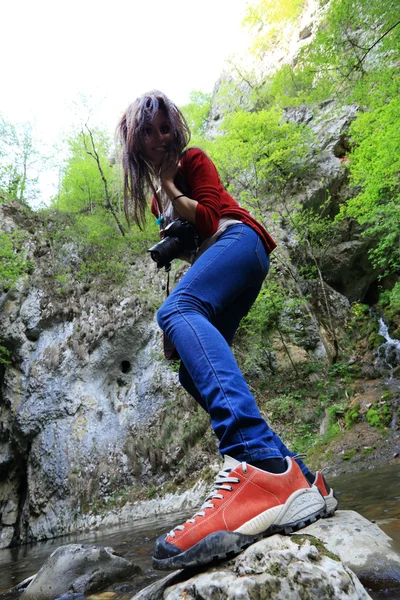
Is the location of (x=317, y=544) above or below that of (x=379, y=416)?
above

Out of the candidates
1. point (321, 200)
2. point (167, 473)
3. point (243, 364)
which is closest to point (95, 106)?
Result: point (321, 200)

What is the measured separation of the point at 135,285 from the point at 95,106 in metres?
10.8

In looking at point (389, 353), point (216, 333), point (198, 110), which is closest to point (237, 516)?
point (216, 333)

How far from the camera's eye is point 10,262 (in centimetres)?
1266

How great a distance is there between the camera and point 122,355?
471 inches

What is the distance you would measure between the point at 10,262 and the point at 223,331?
492 inches

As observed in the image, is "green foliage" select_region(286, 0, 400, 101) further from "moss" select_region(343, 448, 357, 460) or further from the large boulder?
the large boulder

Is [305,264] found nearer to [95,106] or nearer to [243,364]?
→ [243,364]

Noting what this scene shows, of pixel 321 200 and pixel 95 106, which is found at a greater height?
pixel 95 106

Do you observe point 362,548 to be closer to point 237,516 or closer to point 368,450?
point 237,516

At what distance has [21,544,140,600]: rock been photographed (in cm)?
208

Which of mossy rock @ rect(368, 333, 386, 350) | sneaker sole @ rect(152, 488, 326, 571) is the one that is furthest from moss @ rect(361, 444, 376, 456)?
sneaker sole @ rect(152, 488, 326, 571)

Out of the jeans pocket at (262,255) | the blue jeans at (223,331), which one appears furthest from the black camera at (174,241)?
the jeans pocket at (262,255)

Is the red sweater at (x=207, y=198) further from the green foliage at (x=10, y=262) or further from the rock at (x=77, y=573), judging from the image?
the green foliage at (x=10, y=262)
